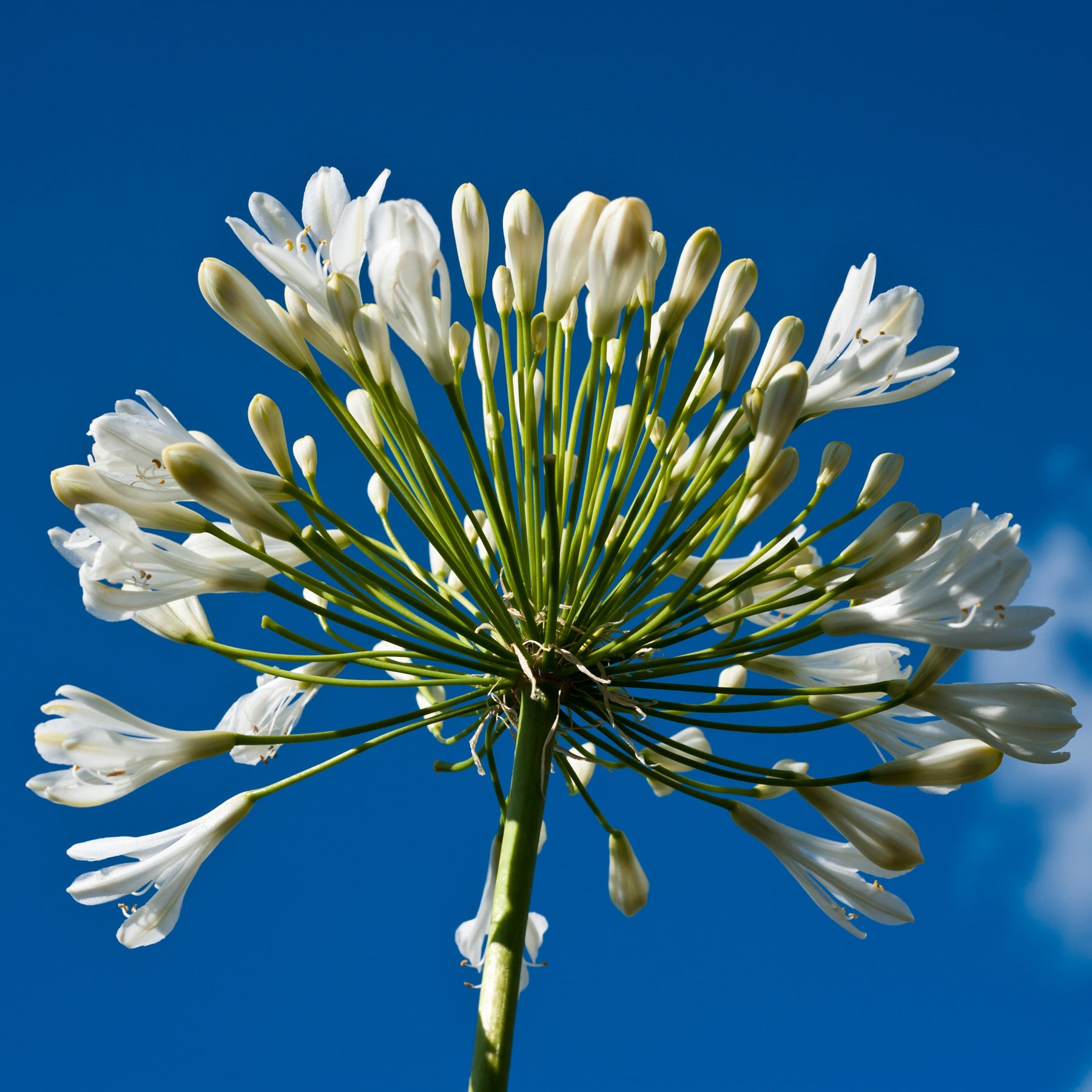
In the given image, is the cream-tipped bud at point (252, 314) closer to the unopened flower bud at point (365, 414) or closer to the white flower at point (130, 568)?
the unopened flower bud at point (365, 414)

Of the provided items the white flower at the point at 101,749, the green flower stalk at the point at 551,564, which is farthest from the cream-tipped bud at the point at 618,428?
the white flower at the point at 101,749

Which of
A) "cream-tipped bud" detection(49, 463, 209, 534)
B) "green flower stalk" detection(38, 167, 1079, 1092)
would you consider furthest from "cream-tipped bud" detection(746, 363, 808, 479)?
"cream-tipped bud" detection(49, 463, 209, 534)

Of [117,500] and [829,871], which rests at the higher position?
[117,500]

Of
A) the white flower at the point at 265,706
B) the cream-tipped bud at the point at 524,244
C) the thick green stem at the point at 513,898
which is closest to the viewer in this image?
the thick green stem at the point at 513,898

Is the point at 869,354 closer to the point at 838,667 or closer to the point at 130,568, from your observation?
the point at 838,667

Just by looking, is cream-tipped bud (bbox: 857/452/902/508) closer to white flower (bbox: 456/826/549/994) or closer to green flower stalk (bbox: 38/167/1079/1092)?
green flower stalk (bbox: 38/167/1079/1092)

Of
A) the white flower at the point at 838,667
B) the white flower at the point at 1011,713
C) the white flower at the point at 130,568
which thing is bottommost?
the white flower at the point at 1011,713

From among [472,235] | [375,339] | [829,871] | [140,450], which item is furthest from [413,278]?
[829,871]
